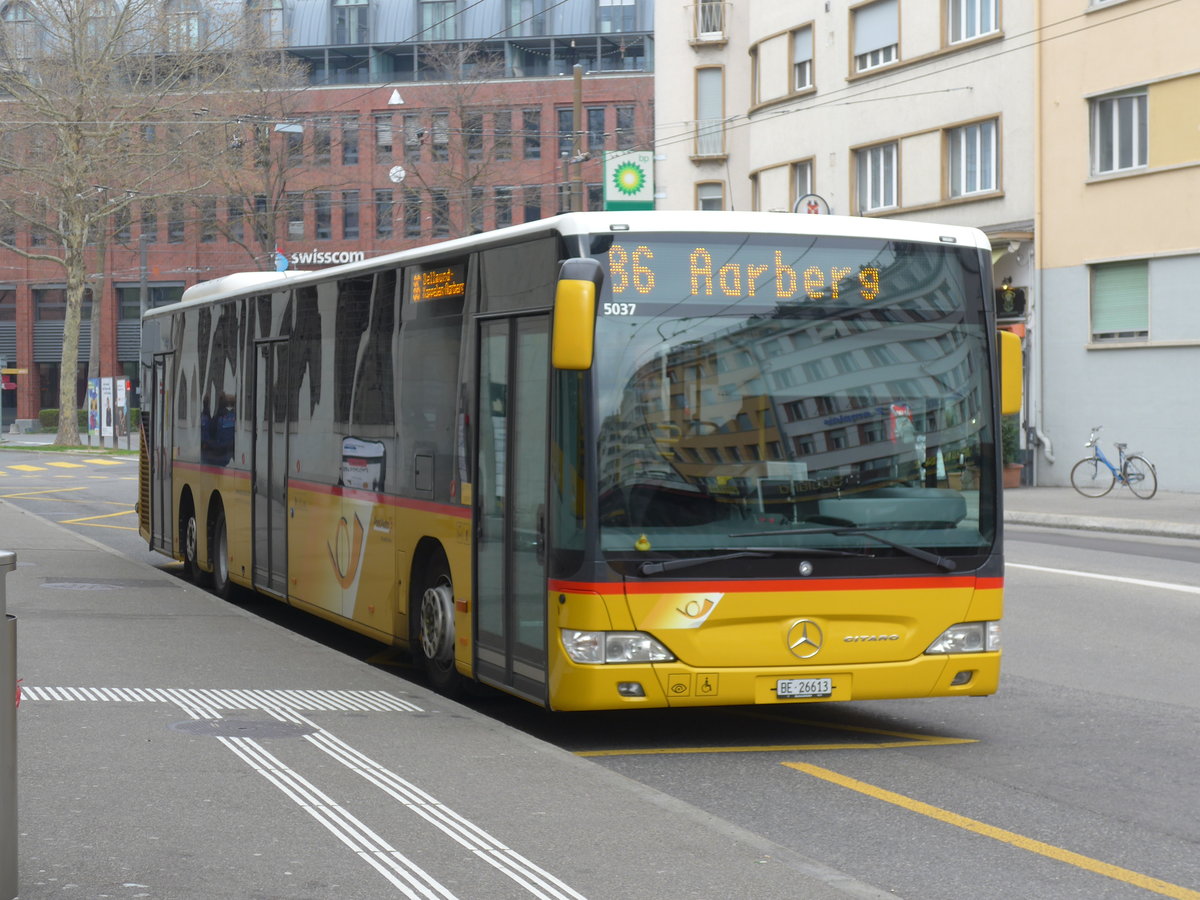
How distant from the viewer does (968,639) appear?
28.3 ft

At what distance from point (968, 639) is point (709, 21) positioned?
1677 inches

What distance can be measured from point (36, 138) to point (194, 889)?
52.5 m

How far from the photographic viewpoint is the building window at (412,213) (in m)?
75.9

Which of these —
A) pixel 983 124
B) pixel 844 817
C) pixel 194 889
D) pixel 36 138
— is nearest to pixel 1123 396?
pixel 983 124

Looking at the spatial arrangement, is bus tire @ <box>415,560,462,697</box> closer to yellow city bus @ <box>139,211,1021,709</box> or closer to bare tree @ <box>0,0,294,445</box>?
yellow city bus @ <box>139,211,1021,709</box>

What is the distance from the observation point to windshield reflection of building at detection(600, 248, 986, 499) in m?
8.12

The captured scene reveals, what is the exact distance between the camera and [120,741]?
25.0 ft

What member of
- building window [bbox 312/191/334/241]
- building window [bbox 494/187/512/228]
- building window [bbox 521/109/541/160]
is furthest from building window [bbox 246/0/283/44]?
building window [bbox 312/191/334/241]

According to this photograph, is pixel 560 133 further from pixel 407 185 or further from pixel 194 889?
pixel 194 889

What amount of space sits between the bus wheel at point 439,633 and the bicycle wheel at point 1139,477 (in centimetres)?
1986

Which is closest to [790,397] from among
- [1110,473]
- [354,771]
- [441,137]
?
[354,771]

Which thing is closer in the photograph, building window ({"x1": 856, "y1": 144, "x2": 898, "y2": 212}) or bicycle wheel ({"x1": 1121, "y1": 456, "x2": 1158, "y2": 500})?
bicycle wheel ({"x1": 1121, "y1": 456, "x2": 1158, "y2": 500})

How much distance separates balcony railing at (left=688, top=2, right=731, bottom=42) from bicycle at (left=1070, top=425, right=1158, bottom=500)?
21.7 m

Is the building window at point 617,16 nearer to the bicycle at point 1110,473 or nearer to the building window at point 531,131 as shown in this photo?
the building window at point 531,131
